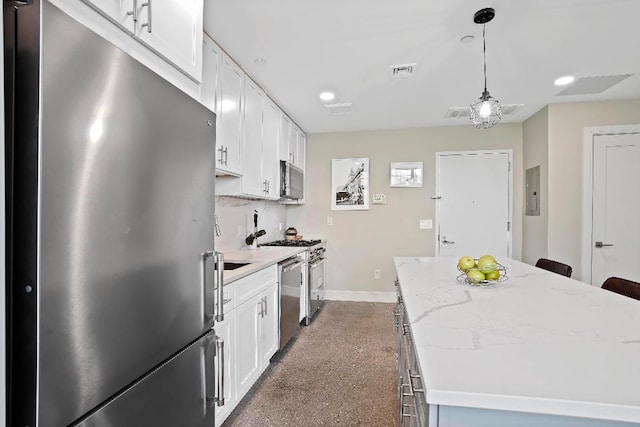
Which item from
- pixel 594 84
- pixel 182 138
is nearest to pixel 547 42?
pixel 594 84

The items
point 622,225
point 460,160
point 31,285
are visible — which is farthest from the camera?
point 460,160

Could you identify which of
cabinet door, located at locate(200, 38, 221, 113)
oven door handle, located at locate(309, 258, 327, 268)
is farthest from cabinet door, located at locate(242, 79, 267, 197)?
oven door handle, located at locate(309, 258, 327, 268)

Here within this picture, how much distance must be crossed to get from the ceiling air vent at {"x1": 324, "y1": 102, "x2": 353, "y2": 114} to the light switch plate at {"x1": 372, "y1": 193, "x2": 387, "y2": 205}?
1324 millimetres

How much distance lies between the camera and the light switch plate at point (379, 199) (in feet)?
15.3

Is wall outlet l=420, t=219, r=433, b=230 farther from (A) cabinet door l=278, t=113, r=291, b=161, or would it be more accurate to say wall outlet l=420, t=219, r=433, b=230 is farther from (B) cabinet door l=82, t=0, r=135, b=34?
(B) cabinet door l=82, t=0, r=135, b=34

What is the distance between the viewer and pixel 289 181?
3.81 meters

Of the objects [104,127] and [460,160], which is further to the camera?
[460,160]

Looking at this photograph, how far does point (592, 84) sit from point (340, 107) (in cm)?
235

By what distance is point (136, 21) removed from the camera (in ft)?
3.35

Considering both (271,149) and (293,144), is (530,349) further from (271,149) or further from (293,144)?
(293,144)

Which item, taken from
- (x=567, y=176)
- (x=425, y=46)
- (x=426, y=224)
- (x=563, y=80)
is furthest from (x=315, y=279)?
(x=563, y=80)

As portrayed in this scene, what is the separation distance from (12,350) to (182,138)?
714 millimetres

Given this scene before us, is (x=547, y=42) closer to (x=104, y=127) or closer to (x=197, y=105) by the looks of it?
(x=197, y=105)

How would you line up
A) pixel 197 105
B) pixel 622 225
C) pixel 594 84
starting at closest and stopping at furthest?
1. pixel 197 105
2. pixel 594 84
3. pixel 622 225
